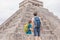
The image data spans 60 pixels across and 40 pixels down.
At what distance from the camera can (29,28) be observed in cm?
946

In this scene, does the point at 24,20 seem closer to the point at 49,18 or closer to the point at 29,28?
the point at 49,18

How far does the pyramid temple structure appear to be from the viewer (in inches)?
1357

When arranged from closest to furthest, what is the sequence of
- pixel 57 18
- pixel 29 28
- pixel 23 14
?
pixel 29 28 < pixel 23 14 < pixel 57 18

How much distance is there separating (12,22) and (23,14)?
118 inches

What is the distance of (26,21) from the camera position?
1489 inches

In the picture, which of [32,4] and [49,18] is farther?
[32,4]

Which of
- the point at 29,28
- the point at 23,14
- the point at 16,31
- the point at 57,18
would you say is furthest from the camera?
the point at 57,18

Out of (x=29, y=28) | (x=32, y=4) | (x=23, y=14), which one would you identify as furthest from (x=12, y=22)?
(x=29, y=28)

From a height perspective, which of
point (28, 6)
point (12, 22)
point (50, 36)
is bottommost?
point (50, 36)

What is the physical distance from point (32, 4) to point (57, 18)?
20.3 feet

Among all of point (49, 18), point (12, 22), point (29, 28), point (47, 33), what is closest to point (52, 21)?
point (49, 18)

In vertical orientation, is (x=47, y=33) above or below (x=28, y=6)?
below

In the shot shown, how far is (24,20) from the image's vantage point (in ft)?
125

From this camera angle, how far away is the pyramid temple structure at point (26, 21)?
3447 cm
